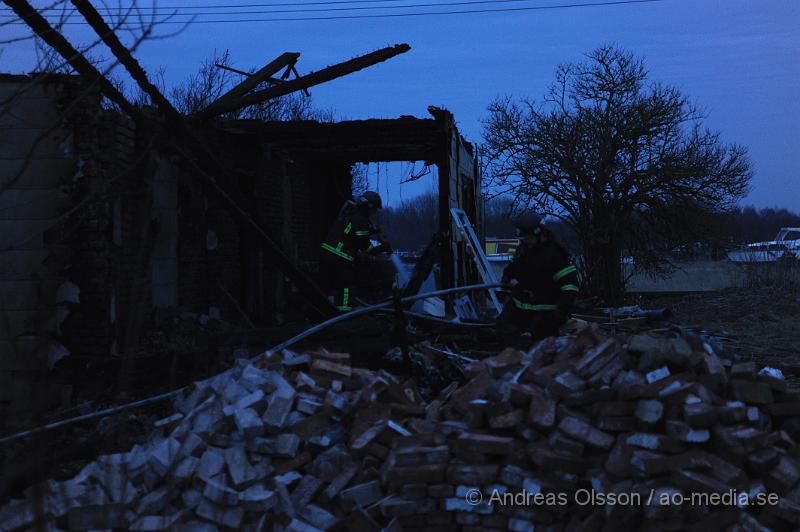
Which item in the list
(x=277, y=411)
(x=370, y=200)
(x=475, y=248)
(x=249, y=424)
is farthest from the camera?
(x=475, y=248)

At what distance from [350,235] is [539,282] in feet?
9.14

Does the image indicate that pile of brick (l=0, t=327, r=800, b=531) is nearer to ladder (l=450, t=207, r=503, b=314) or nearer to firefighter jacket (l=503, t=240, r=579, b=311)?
firefighter jacket (l=503, t=240, r=579, b=311)

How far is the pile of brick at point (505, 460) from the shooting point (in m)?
4.34

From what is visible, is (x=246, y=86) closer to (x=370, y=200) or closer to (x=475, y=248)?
(x=370, y=200)

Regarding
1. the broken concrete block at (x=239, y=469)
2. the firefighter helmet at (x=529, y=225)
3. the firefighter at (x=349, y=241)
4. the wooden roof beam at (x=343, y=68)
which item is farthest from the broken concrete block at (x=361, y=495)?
the wooden roof beam at (x=343, y=68)

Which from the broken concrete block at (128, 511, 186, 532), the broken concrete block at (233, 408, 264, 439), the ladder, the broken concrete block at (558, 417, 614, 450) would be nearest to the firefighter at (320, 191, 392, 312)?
the ladder

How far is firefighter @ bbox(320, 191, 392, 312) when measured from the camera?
30.5 ft

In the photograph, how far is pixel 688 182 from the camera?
1644 cm

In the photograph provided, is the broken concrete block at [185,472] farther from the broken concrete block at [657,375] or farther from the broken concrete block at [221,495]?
the broken concrete block at [657,375]

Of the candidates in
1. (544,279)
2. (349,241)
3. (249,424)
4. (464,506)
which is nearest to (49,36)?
(249,424)

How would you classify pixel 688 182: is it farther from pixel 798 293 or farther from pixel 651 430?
pixel 651 430

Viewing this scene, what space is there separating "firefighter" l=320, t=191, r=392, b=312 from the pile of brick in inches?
165

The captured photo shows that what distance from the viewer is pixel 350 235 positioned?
937cm

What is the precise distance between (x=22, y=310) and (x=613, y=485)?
5.62m
